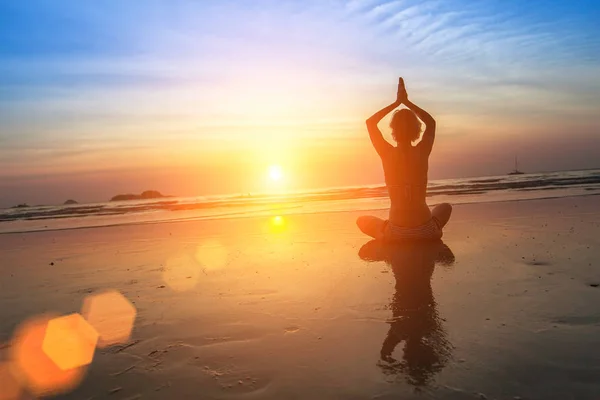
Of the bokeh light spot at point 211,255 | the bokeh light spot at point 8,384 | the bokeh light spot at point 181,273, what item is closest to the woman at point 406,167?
the bokeh light spot at point 211,255

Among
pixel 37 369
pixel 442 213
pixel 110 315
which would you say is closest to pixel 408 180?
pixel 442 213

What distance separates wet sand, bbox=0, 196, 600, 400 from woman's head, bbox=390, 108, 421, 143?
2.17 meters

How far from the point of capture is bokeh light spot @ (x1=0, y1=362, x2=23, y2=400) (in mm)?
3072

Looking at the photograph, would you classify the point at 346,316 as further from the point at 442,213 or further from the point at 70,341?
the point at 442,213

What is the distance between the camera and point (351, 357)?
11.1ft

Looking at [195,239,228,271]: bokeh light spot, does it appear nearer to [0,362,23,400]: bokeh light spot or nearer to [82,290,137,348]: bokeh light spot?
[82,290,137,348]: bokeh light spot

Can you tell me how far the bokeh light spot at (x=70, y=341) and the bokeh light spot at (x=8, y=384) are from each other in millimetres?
321

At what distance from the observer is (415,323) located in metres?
4.04

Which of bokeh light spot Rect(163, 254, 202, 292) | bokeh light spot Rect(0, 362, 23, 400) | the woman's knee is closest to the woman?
the woman's knee

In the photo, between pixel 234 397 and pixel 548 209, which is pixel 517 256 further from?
pixel 548 209

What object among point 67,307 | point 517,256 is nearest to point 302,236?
point 517,256

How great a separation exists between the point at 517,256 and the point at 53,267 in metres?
8.83

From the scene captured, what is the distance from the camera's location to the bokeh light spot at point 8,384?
121 inches

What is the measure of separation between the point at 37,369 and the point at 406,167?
6.50 metres
